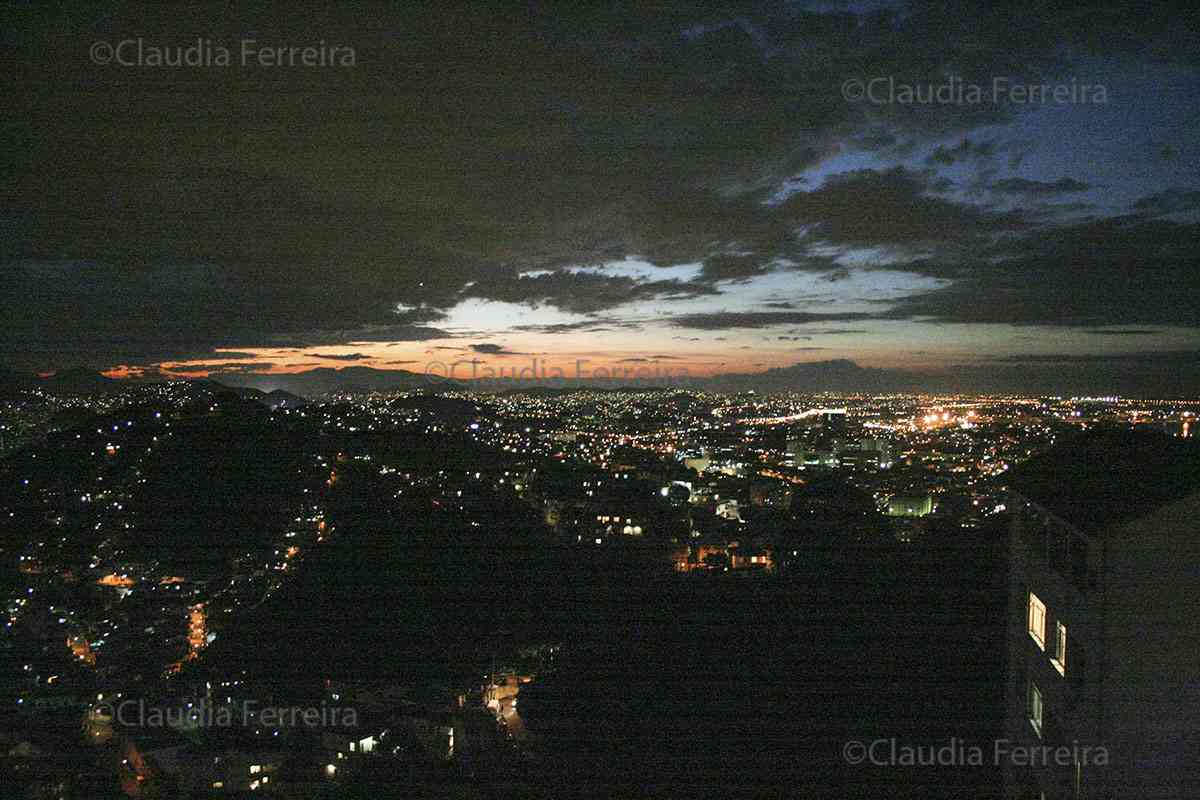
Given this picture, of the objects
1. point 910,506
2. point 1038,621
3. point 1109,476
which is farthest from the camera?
point 910,506

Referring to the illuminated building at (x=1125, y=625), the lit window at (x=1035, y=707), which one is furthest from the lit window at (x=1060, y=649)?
the lit window at (x=1035, y=707)

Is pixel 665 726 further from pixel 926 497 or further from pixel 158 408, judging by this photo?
pixel 158 408

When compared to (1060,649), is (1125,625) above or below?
above

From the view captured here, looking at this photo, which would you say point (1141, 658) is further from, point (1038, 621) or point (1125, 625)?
point (1038, 621)

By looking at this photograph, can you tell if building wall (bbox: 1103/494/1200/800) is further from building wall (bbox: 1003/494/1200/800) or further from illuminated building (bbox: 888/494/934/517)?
illuminated building (bbox: 888/494/934/517)

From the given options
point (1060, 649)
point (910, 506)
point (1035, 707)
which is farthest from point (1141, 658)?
point (910, 506)

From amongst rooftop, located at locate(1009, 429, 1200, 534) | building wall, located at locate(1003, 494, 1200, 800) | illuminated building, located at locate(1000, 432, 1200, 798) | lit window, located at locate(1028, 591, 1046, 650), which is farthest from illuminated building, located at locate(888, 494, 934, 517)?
building wall, located at locate(1003, 494, 1200, 800)

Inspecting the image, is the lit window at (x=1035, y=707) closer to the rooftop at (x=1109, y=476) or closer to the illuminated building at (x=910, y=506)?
the rooftop at (x=1109, y=476)
